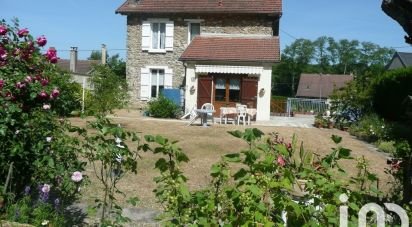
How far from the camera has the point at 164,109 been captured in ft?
75.4

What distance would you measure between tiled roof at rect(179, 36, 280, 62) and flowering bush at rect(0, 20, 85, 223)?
1798 centimetres

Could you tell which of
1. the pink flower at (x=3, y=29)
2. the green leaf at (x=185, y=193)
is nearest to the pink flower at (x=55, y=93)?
the pink flower at (x=3, y=29)

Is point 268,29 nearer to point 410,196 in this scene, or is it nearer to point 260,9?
point 260,9

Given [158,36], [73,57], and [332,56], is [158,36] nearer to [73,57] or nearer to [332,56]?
[73,57]

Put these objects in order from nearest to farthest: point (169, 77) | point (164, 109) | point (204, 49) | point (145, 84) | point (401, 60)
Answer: point (164, 109) → point (204, 49) → point (169, 77) → point (145, 84) → point (401, 60)

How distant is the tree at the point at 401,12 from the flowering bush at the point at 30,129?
3.20 m

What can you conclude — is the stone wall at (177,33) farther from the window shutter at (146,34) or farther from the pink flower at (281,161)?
the pink flower at (281,161)

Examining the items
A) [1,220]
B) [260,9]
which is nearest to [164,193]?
[1,220]

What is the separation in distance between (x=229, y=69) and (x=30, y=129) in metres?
18.6

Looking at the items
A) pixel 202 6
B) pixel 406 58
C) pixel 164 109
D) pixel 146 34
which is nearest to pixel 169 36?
pixel 146 34

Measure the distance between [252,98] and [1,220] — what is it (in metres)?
19.3

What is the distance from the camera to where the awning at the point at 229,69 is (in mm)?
22391

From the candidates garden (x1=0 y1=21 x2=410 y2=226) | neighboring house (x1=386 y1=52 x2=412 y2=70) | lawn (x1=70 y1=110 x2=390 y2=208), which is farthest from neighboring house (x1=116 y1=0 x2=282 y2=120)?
neighboring house (x1=386 y1=52 x2=412 y2=70)

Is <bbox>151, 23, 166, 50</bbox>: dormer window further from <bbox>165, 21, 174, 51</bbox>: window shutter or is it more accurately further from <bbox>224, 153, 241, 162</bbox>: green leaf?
<bbox>224, 153, 241, 162</bbox>: green leaf
